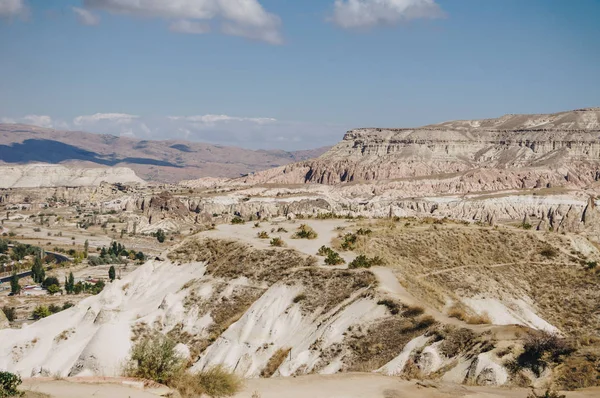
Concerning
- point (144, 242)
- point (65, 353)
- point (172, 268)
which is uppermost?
point (172, 268)

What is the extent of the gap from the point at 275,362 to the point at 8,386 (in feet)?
57.0

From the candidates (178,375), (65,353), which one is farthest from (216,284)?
(178,375)

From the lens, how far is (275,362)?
33.6m

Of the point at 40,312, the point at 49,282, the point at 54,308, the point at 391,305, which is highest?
the point at 391,305

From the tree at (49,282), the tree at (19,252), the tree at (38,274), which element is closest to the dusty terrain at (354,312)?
the tree at (49,282)

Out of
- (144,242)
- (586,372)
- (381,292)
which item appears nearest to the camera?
(586,372)

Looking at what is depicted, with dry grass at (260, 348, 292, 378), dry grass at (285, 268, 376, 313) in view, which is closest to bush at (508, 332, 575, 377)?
dry grass at (285, 268, 376, 313)

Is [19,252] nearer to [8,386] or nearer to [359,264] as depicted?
[359,264]

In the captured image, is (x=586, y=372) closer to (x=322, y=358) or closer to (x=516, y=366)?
(x=516, y=366)

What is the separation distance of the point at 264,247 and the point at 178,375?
26571 mm

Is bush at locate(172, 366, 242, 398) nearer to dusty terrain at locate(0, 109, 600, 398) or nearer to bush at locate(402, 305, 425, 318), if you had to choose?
dusty terrain at locate(0, 109, 600, 398)

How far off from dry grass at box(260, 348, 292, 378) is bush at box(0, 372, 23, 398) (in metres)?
16.3

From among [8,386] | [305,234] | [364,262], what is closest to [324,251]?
[364,262]

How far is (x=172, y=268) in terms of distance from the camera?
171 feet
